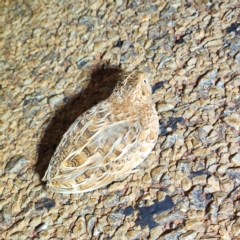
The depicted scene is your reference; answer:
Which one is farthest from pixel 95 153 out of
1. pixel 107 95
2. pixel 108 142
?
pixel 107 95

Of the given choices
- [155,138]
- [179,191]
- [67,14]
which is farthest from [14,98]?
[179,191]

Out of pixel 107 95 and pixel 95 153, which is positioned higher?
pixel 95 153

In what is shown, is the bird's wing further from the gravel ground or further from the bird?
the gravel ground

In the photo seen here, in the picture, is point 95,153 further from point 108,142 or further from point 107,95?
point 107,95

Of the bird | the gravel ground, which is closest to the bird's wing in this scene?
the bird

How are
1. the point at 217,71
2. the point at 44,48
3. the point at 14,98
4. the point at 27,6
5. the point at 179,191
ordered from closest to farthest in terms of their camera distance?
the point at 179,191
the point at 217,71
the point at 14,98
the point at 44,48
the point at 27,6

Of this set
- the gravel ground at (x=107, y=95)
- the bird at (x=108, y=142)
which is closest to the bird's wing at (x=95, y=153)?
the bird at (x=108, y=142)

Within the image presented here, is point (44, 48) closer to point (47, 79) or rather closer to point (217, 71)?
point (47, 79)
